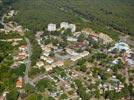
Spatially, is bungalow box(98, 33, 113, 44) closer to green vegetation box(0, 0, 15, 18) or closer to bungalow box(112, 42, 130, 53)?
bungalow box(112, 42, 130, 53)

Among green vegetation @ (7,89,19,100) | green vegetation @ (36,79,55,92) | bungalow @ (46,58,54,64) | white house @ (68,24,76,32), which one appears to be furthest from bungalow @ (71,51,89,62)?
green vegetation @ (7,89,19,100)

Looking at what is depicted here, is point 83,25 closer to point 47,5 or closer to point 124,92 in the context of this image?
point 47,5

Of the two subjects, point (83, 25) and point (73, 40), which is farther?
point (83, 25)

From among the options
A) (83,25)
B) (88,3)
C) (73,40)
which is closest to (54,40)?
(73,40)

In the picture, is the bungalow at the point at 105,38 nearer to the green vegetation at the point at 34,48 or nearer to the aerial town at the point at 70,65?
the aerial town at the point at 70,65

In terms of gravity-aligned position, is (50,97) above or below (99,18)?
above
